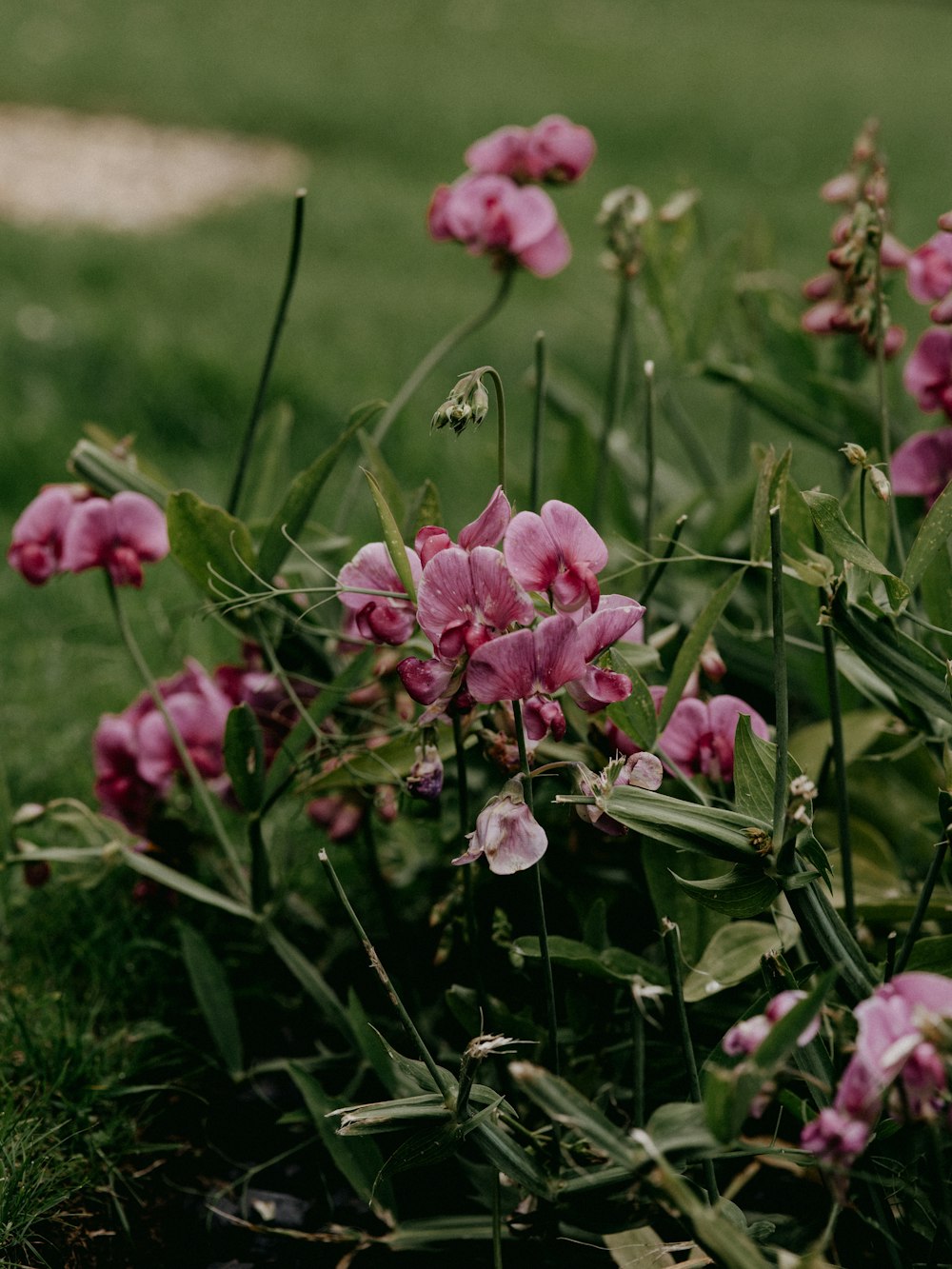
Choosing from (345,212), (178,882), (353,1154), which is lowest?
(353,1154)

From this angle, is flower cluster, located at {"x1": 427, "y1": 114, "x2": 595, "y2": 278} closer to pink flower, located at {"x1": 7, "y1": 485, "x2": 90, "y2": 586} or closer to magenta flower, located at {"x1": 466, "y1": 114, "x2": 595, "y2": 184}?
magenta flower, located at {"x1": 466, "y1": 114, "x2": 595, "y2": 184}

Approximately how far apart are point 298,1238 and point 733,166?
282 inches

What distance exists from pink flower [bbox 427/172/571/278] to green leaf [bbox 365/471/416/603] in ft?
1.82

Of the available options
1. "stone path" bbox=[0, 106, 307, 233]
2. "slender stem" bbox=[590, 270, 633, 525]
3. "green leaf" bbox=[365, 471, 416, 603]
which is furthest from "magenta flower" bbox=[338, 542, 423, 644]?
"stone path" bbox=[0, 106, 307, 233]

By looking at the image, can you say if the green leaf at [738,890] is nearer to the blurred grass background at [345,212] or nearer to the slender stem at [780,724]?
the slender stem at [780,724]

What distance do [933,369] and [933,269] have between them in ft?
0.32

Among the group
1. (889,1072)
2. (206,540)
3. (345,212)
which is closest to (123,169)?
(345,212)

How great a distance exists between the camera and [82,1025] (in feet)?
4.00

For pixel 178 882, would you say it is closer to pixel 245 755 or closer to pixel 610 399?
pixel 245 755

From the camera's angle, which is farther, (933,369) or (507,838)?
(933,369)

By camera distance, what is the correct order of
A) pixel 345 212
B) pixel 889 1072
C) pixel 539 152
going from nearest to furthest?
1. pixel 889 1072
2. pixel 539 152
3. pixel 345 212

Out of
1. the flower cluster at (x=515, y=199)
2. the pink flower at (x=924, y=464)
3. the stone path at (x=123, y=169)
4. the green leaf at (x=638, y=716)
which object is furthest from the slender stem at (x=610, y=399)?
the stone path at (x=123, y=169)

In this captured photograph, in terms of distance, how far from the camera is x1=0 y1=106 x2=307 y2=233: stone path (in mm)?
5750

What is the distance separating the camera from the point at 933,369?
1.21 m
